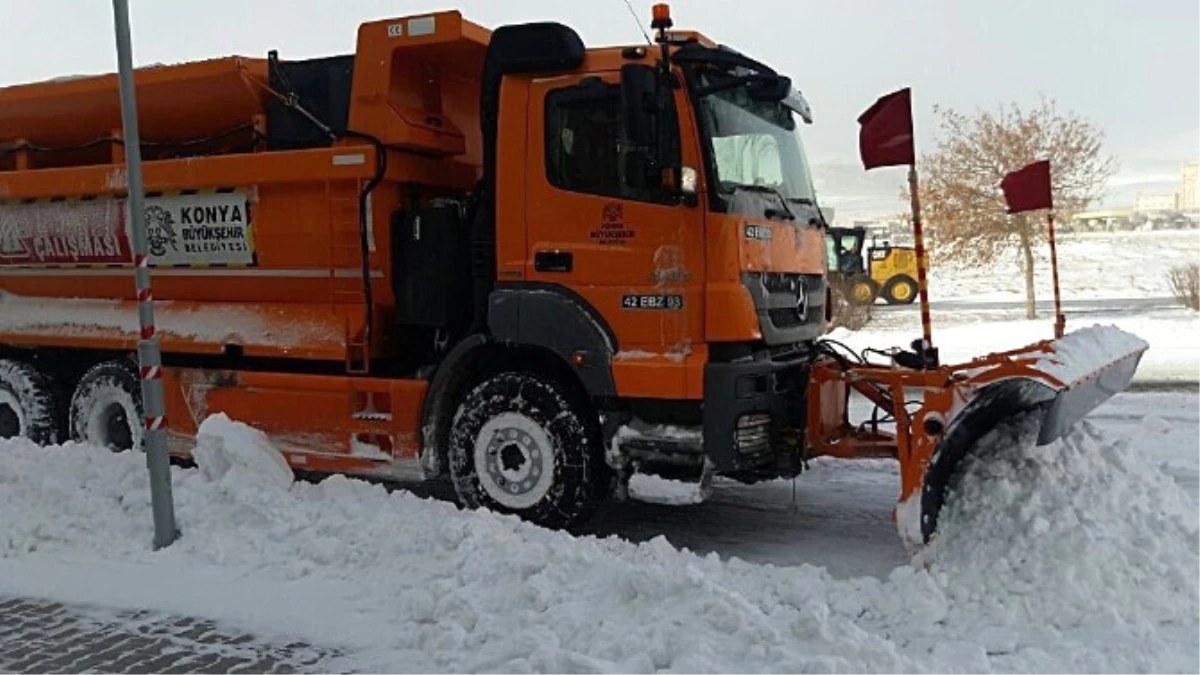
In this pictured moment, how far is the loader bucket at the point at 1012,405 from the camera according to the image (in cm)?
534

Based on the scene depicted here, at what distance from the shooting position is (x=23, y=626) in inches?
203

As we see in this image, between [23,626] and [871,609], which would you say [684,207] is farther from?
[23,626]

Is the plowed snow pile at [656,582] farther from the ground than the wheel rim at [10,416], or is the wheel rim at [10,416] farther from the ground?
the wheel rim at [10,416]

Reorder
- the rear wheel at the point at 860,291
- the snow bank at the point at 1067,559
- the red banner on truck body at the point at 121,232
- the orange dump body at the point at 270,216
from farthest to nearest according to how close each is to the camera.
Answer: the rear wheel at the point at 860,291 < the red banner on truck body at the point at 121,232 < the orange dump body at the point at 270,216 < the snow bank at the point at 1067,559

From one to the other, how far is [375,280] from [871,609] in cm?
410

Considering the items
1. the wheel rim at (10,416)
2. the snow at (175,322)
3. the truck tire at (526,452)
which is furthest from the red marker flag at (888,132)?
the wheel rim at (10,416)

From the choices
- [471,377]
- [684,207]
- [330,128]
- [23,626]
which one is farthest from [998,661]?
[330,128]

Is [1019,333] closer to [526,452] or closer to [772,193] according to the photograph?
→ [772,193]

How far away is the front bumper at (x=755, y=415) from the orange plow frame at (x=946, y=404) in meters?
0.14

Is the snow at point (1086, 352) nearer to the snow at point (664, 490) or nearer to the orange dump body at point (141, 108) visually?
the snow at point (664, 490)

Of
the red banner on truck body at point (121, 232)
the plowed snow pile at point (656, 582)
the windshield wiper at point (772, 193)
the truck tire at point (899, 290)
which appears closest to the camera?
the plowed snow pile at point (656, 582)

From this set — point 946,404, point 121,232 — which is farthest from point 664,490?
point 121,232

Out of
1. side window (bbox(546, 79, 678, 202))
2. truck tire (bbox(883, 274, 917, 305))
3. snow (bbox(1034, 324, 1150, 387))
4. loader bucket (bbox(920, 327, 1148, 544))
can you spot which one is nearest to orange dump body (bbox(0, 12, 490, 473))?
side window (bbox(546, 79, 678, 202))

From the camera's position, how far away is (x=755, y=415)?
6.36 m
